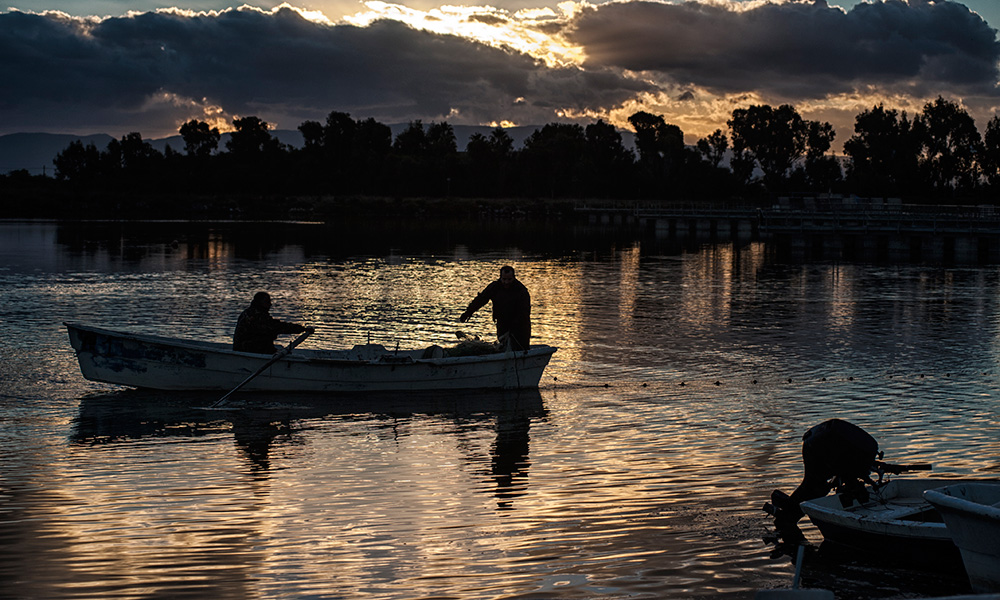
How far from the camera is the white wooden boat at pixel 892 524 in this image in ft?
28.1

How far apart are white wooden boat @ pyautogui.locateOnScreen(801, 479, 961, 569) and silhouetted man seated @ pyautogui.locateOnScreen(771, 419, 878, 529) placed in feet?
0.64

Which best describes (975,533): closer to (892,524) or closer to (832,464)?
(892,524)

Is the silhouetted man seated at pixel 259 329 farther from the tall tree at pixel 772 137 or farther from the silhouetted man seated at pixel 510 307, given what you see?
the tall tree at pixel 772 137

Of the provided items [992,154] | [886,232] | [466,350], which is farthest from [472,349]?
[992,154]

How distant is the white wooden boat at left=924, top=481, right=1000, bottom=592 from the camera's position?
24.4 ft

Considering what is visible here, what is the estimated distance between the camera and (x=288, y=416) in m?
15.6

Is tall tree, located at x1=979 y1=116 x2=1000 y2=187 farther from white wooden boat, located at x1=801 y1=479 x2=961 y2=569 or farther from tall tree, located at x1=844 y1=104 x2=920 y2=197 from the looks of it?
white wooden boat, located at x1=801 y1=479 x2=961 y2=569

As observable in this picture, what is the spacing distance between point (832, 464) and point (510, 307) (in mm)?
8627

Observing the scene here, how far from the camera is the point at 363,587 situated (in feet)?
26.9

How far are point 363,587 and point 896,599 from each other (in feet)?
15.2

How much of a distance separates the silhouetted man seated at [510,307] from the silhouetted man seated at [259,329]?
3.27 metres

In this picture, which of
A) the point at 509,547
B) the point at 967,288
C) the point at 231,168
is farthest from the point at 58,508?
the point at 231,168

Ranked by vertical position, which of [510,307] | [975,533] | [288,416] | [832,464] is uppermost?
[510,307]

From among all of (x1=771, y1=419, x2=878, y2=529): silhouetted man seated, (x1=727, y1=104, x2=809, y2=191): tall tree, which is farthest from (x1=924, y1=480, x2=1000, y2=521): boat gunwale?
(x1=727, y1=104, x2=809, y2=191): tall tree
